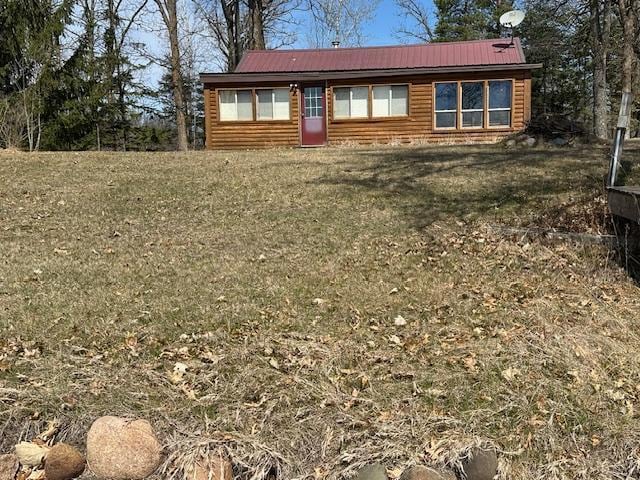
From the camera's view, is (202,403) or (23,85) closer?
(202,403)

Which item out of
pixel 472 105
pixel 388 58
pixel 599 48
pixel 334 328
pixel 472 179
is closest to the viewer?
pixel 334 328

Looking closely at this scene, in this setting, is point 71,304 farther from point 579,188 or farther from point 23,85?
point 23,85

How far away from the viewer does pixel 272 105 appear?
1809cm

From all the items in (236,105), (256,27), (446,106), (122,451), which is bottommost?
(122,451)

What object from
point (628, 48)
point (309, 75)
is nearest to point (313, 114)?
point (309, 75)

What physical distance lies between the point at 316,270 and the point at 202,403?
227cm

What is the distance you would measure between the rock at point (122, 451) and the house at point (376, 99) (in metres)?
15.3

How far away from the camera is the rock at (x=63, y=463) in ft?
10.00

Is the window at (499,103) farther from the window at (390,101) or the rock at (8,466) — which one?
the rock at (8,466)

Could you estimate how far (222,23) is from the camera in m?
31.2

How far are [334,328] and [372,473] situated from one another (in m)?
1.42

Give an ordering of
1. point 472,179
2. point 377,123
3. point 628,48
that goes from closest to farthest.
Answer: point 472,179 < point 628,48 < point 377,123

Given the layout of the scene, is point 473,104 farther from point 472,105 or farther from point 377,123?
point 377,123

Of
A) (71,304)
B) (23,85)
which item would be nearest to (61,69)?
(23,85)
